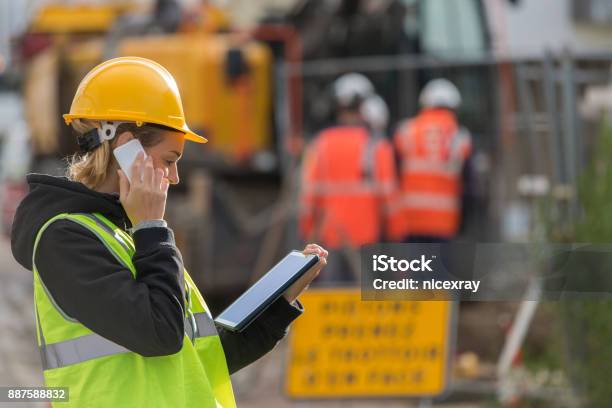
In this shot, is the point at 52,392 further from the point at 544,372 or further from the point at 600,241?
the point at 544,372

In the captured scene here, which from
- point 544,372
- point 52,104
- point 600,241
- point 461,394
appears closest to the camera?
point 600,241

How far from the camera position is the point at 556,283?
174 inches

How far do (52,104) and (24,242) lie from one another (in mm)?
10252

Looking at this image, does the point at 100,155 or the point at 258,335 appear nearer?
the point at 100,155

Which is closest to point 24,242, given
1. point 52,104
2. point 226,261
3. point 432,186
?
point 432,186

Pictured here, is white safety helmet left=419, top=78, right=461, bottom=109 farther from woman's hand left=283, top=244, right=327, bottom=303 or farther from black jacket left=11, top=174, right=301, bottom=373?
black jacket left=11, top=174, right=301, bottom=373

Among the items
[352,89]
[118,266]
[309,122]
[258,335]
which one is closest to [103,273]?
[118,266]

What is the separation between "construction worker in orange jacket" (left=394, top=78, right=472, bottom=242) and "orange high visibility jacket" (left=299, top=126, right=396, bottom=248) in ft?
0.94

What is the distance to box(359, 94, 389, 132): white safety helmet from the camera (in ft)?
32.7

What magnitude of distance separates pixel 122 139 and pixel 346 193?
660 centimetres

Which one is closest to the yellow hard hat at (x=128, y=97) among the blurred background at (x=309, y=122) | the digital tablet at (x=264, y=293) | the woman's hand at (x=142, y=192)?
the woman's hand at (x=142, y=192)

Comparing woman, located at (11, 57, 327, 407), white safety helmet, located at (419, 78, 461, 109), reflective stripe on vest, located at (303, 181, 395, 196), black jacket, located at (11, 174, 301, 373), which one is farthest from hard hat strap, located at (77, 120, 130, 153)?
white safety helmet, located at (419, 78, 461, 109)

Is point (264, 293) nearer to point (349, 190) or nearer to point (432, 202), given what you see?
point (349, 190)

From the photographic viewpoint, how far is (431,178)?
31.6 feet
